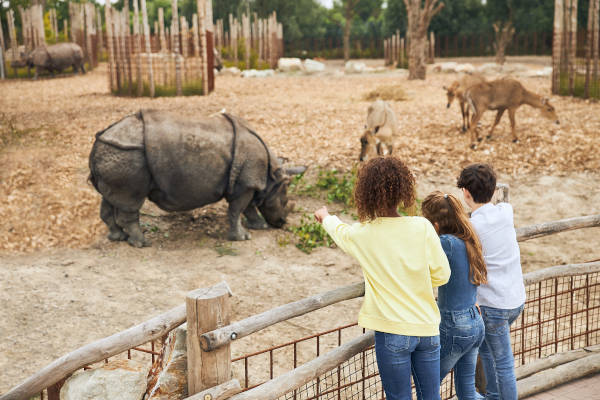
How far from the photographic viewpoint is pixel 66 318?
6.48 m

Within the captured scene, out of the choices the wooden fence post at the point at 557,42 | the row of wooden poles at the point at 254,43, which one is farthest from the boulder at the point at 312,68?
the wooden fence post at the point at 557,42

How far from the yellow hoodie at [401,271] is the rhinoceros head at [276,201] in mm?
5685

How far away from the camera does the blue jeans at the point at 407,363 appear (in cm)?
310

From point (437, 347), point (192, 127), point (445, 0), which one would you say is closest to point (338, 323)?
point (192, 127)

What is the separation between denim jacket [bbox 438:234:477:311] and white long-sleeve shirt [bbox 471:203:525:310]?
244mm

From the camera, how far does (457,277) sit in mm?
3355

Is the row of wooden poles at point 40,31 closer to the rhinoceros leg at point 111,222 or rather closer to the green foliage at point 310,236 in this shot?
the rhinoceros leg at point 111,222

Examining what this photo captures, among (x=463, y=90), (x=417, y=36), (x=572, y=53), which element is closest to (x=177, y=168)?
(x=463, y=90)

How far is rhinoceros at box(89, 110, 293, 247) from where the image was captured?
7898 millimetres

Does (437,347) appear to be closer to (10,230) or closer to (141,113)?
(141,113)

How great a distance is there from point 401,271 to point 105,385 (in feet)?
→ 6.01

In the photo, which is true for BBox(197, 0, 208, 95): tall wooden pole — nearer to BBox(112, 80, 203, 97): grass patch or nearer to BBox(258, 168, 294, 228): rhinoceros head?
BBox(112, 80, 203, 97): grass patch

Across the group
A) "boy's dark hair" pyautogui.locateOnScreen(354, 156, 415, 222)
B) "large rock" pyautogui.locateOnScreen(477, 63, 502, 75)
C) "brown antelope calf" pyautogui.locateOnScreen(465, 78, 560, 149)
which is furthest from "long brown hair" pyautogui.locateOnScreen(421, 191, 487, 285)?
"large rock" pyautogui.locateOnScreen(477, 63, 502, 75)

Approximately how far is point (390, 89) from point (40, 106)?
872 centimetres
